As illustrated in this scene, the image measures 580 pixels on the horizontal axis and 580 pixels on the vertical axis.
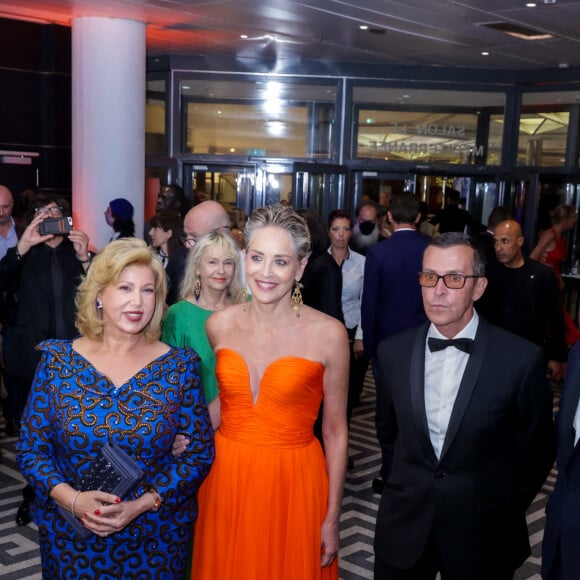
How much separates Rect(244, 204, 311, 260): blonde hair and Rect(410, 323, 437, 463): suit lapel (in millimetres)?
541

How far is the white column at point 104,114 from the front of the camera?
9.54m

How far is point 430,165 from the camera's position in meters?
13.1

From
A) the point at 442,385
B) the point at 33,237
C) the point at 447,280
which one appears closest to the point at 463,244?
the point at 447,280

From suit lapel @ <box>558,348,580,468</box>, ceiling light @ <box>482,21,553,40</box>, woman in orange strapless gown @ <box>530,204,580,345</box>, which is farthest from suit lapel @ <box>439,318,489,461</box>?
ceiling light @ <box>482,21,553,40</box>

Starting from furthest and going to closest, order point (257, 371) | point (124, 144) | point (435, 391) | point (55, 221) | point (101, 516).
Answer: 1. point (124, 144)
2. point (55, 221)
3. point (257, 371)
4. point (435, 391)
5. point (101, 516)

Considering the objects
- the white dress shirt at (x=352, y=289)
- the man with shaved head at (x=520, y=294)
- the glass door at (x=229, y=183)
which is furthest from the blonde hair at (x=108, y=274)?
the glass door at (x=229, y=183)

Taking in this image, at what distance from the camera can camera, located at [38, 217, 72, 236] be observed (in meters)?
4.55

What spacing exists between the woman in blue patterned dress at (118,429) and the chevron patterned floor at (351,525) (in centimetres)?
179

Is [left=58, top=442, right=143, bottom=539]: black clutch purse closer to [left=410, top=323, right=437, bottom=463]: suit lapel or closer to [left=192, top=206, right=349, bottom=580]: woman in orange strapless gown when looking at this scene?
[left=192, top=206, right=349, bottom=580]: woman in orange strapless gown

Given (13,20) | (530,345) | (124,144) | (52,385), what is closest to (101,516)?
(52,385)

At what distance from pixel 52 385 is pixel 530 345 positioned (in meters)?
1.56

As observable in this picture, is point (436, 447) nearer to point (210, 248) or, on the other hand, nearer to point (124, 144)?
point (210, 248)

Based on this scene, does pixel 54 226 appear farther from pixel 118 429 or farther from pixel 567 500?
pixel 567 500

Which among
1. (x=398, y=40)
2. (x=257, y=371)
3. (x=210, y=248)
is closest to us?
(x=257, y=371)
